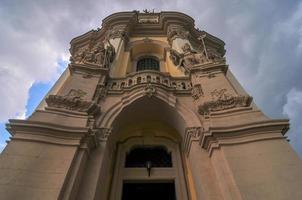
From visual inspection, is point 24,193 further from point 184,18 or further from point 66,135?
point 184,18

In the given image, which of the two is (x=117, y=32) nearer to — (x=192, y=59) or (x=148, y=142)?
(x=192, y=59)

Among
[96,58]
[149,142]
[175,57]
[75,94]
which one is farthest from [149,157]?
[175,57]

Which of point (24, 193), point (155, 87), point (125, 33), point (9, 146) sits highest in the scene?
point (125, 33)

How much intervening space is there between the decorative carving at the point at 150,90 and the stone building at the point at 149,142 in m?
0.04

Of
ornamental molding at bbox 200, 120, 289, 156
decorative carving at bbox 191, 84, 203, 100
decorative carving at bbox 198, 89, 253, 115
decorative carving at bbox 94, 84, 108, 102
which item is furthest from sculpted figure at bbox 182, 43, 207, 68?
ornamental molding at bbox 200, 120, 289, 156

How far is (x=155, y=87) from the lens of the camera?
957 cm

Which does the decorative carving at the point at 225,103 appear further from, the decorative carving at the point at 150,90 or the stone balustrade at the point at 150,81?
the decorative carving at the point at 150,90

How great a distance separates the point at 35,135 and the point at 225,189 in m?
5.46

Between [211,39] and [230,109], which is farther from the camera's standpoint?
[211,39]

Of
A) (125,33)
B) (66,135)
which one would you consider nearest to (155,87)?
(66,135)

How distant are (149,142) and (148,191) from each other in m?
2.11

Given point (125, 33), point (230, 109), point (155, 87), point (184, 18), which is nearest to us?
point (230, 109)

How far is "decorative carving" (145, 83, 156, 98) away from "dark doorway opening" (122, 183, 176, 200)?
11.3ft

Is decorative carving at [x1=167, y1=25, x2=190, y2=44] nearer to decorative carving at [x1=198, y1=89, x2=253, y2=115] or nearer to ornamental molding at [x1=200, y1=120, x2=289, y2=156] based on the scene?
decorative carving at [x1=198, y1=89, x2=253, y2=115]
